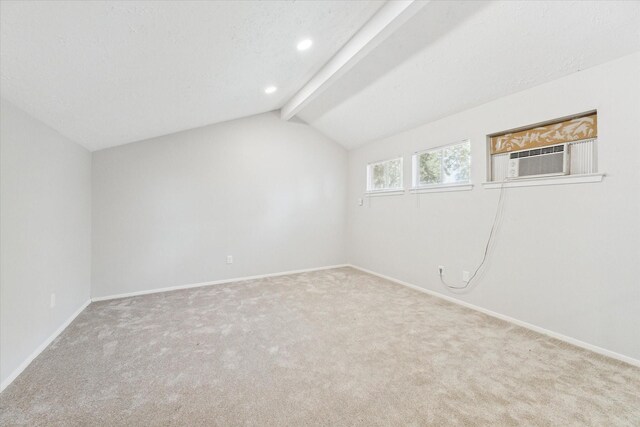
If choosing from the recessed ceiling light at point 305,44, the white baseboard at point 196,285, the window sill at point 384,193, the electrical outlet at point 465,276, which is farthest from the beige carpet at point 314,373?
the recessed ceiling light at point 305,44

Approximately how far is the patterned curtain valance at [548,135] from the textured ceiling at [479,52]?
0.41 meters

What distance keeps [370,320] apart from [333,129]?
3262 millimetres

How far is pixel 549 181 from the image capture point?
252 cm

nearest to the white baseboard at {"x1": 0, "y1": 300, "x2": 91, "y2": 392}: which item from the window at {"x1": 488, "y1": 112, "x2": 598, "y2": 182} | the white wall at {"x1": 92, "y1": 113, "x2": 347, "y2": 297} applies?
the white wall at {"x1": 92, "y1": 113, "x2": 347, "y2": 297}

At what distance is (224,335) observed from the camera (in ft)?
8.42

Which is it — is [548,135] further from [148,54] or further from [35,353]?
[35,353]

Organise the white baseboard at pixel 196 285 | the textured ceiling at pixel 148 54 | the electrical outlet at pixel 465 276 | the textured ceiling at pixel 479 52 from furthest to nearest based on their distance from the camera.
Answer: the white baseboard at pixel 196 285
the electrical outlet at pixel 465 276
the textured ceiling at pixel 479 52
the textured ceiling at pixel 148 54

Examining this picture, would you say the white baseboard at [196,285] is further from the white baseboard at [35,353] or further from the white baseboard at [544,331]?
the white baseboard at [544,331]

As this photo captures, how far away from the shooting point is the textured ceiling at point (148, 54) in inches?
51.6

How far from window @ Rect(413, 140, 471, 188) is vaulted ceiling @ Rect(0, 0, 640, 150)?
0.47 m

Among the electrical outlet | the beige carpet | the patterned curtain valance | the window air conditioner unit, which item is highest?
the patterned curtain valance

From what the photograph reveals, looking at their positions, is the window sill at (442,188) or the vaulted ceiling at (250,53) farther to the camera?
the window sill at (442,188)

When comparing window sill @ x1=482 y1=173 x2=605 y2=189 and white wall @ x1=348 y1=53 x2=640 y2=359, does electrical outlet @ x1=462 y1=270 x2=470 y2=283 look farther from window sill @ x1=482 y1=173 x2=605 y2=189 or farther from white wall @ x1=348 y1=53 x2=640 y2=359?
window sill @ x1=482 y1=173 x2=605 y2=189

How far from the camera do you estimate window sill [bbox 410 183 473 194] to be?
3.22m
